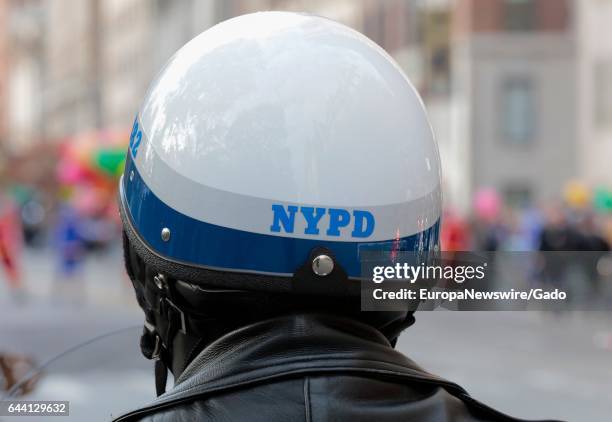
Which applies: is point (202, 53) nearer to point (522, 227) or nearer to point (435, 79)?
point (522, 227)

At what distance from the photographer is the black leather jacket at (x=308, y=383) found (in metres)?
1.59

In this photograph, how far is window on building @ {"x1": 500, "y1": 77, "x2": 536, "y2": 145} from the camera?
3541cm

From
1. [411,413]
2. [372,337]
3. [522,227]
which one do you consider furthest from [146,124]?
[522,227]

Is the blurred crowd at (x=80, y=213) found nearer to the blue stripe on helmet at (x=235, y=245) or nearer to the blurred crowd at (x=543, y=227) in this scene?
the blurred crowd at (x=543, y=227)

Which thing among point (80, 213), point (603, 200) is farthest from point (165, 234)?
point (80, 213)

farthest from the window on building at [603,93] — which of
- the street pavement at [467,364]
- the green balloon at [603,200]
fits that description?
the street pavement at [467,364]

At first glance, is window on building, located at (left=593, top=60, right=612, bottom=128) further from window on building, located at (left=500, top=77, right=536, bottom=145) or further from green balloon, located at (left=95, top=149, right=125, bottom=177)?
green balloon, located at (left=95, top=149, right=125, bottom=177)

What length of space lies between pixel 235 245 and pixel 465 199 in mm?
33440

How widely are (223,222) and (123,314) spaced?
45.7ft

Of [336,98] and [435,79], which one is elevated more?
[336,98]

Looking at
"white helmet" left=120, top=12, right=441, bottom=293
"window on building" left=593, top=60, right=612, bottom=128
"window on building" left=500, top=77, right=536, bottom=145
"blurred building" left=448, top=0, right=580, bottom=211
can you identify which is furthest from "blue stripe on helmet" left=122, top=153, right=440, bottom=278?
"window on building" left=500, top=77, right=536, bottom=145

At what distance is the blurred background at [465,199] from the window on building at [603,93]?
0.16ft

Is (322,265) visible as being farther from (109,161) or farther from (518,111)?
(109,161)

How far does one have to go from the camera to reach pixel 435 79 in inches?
1447
